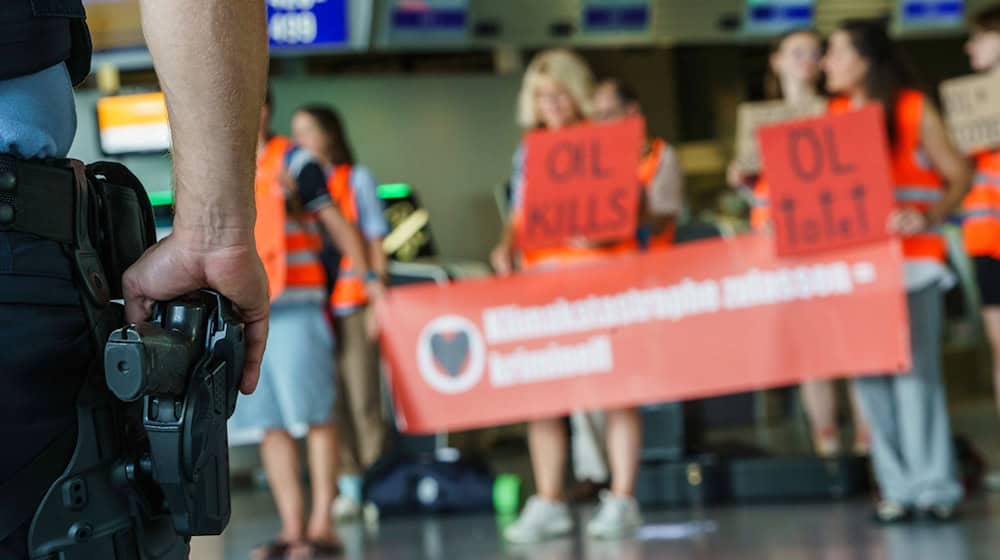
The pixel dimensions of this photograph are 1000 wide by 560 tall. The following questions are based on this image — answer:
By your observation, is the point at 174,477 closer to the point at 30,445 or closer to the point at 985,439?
the point at 30,445

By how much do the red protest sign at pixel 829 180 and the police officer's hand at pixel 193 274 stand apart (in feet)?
14.1

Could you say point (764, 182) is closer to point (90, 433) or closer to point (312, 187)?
point (312, 187)

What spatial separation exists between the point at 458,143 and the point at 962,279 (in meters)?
3.61

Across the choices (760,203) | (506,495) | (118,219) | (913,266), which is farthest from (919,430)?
(118,219)

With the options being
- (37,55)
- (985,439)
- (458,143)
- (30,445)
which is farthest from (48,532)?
(458,143)

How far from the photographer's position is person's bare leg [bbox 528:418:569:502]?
6004 millimetres

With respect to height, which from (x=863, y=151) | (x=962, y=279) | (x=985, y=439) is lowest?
(x=985, y=439)

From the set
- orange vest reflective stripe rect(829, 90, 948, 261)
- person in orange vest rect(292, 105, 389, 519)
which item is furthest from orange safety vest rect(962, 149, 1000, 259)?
person in orange vest rect(292, 105, 389, 519)

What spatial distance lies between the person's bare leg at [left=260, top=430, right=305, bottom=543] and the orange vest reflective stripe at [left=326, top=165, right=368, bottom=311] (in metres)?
1.55

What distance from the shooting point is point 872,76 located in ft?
18.9

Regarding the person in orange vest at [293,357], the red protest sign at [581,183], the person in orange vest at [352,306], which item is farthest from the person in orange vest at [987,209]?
the person in orange vest at [293,357]

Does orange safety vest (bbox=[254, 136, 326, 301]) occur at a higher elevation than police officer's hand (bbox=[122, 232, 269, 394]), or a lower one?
higher

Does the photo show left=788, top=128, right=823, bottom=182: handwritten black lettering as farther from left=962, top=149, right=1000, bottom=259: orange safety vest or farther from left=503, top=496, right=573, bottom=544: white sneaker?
left=503, top=496, right=573, bottom=544: white sneaker

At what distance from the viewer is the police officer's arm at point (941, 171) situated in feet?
18.1
